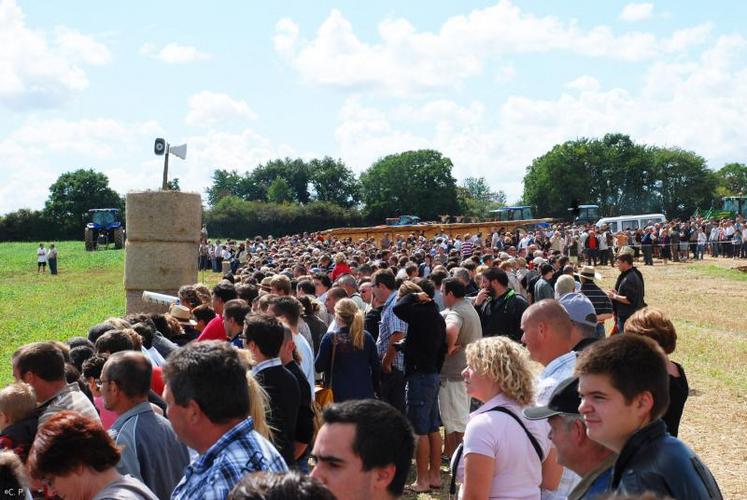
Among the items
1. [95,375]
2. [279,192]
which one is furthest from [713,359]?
[279,192]

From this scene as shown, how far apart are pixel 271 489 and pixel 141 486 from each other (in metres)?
1.39

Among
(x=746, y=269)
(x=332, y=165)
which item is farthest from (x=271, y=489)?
Answer: (x=332, y=165)

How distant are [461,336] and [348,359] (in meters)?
1.36

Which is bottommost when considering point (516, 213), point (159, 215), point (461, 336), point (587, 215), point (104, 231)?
point (461, 336)

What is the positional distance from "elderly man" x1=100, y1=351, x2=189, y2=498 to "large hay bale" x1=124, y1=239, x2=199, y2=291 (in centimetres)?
532

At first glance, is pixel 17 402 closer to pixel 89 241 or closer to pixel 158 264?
pixel 158 264

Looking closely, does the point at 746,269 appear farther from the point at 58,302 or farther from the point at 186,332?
the point at 186,332

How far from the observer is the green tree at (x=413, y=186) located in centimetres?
9819

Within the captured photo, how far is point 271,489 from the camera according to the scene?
182 cm

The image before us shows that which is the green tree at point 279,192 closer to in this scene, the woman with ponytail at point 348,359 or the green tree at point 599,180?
the green tree at point 599,180

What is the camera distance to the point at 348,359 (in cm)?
691

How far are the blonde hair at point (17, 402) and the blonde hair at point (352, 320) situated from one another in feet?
9.94

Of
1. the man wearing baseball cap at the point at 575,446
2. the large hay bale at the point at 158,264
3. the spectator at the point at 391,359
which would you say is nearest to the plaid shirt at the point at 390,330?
the spectator at the point at 391,359

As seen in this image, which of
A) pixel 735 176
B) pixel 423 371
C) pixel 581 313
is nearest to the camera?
pixel 581 313
